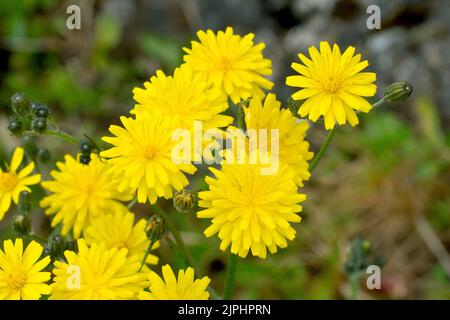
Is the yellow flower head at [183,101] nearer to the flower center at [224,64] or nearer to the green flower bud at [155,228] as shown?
the flower center at [224,64]

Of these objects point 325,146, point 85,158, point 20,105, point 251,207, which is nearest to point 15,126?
point 20,105

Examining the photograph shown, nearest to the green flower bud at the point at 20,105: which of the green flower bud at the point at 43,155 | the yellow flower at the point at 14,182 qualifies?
the yellow flower at the point at 14,182

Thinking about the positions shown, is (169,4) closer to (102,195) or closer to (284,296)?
(284,296)

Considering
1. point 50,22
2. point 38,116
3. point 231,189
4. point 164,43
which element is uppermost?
point 50,22

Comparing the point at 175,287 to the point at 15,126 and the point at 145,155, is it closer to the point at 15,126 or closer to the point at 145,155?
the point at 145,155

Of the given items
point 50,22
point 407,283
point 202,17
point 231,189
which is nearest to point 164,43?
point 202,17
